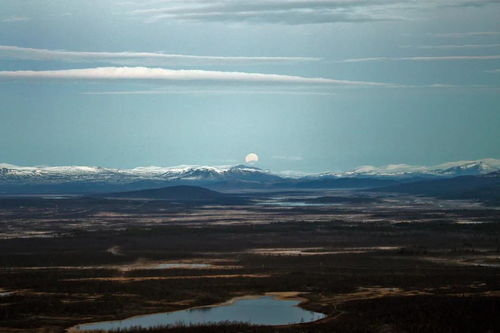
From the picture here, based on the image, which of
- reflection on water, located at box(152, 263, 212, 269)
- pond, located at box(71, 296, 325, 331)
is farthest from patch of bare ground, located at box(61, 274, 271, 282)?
pond, located at box(71, 296, 325, 331)

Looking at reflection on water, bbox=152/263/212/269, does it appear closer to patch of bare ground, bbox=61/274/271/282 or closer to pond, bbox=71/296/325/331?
patch of bare ground, bbox=61/274/271/282

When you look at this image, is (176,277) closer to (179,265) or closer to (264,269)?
(264,269)

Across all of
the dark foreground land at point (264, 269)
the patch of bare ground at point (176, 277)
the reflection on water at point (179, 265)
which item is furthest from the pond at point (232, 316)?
the reflection on water at point (179, 265)

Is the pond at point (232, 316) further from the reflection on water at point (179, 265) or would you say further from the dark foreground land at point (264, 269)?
the reflection on water at point (179, 265)

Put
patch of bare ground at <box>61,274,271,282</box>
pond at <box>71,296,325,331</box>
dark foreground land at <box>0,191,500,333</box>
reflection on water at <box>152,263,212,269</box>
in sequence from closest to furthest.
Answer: pond at <box>71,296,325,331</box>
dark foreground land at <box>0,191,500,333</box>
patch of bare ground at <box>61,274,271,282</box>
reflection on water at <box>152,263,212,269</box>

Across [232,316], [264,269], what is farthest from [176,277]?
[232,316]

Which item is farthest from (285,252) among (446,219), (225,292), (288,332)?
(446,219)

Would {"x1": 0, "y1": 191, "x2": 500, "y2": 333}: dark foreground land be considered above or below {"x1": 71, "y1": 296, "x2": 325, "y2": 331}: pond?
above
